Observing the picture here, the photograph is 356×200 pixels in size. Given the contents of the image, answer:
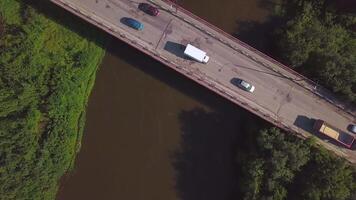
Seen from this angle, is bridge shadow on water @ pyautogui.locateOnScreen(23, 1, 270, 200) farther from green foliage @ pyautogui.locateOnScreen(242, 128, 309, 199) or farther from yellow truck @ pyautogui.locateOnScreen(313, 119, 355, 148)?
yellow truck @ pyautogui.locateOnScreen(313, 119, 355, 148)

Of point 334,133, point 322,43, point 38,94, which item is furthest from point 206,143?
point 38,94

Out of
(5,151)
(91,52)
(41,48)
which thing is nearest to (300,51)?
(91,52)

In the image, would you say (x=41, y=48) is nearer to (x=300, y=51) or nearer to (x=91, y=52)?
(x=91, y=52)

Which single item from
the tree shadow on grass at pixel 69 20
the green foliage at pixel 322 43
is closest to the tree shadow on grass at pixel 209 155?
the green foliage at pixel 322 43

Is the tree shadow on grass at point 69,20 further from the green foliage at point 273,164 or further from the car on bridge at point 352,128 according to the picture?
the car on bridge at point 352,128

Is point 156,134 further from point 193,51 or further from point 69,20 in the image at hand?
point 69,20
